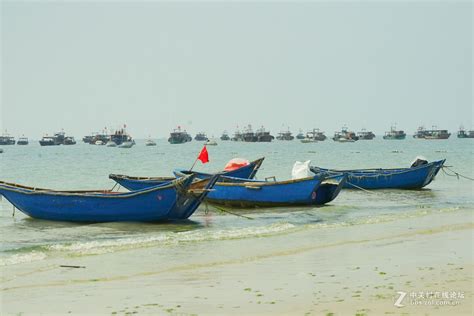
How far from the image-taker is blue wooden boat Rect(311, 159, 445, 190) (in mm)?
28953

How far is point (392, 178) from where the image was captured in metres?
29.0

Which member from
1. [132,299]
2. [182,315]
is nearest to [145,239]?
[132,299]

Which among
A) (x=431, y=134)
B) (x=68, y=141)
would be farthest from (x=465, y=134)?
(x=68, y=141)

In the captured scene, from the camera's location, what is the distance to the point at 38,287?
32.4 feet

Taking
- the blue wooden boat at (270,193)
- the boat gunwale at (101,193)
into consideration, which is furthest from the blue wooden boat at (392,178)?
the boat gunwale at (101,193)

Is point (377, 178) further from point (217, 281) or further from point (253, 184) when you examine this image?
point (217, 281)

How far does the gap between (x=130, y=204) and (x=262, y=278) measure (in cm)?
822

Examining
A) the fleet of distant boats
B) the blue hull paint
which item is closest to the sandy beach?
the blue hull paint

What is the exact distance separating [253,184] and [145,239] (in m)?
6.97

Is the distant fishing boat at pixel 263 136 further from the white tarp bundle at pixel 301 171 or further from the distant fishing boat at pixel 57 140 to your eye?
the white tarp bundle at pixel 301 171

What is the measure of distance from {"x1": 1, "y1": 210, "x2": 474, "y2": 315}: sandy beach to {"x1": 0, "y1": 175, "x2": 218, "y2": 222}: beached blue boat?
124 inches

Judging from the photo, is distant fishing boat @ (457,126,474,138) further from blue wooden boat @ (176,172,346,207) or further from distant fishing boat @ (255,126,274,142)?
blue wooden boat @ (176,172,346,207)

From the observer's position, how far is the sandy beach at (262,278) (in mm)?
8188

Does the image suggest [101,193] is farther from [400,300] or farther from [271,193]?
[400,300]
